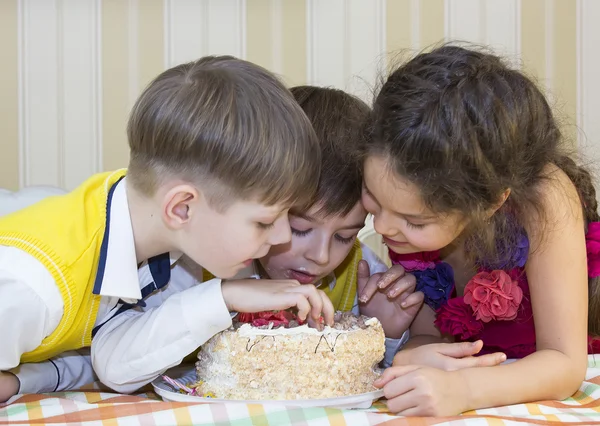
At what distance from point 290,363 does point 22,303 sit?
42 centimetres

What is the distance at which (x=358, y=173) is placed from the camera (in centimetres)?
146

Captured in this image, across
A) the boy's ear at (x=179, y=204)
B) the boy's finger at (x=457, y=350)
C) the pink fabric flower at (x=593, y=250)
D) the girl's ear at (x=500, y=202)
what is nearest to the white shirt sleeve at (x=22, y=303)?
the boy's ear at (x=179, y=204)

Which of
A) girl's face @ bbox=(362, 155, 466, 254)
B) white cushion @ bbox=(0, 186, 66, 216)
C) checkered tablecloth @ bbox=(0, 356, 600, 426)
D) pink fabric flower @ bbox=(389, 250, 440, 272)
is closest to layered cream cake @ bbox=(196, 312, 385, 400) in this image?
checkered tablecloth @ bbox=(0, 356, 600, 426)

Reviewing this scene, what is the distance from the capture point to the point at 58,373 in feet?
4.79

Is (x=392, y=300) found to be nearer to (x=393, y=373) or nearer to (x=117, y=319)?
(x=393, y=373)

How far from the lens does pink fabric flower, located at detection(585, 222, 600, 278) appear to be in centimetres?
153

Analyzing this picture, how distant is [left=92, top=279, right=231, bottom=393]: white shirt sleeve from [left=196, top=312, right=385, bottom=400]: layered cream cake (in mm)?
59

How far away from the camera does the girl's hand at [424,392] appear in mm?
1132

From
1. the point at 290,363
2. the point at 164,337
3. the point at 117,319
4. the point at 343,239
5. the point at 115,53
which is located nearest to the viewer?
the point at 290,363

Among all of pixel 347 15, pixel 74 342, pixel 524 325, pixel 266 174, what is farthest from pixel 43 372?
pixel 347 15

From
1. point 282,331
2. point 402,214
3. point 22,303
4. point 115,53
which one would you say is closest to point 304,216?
point 402,214

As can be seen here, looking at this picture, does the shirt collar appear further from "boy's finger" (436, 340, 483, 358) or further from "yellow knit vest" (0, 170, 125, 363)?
"boy's finger" (436, 340, 483, 358)

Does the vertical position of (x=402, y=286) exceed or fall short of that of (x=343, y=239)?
it falls short

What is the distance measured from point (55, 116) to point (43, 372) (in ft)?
3.34
